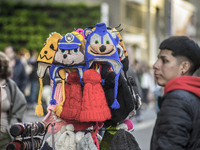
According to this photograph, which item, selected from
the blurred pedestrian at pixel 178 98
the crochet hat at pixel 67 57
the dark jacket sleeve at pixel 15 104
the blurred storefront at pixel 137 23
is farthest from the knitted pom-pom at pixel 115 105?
the blurred storefront at pixel 137 23

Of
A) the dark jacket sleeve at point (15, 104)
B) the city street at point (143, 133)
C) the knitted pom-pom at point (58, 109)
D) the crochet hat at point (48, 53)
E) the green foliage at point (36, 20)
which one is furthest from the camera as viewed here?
the green foliage at point (36, 20)

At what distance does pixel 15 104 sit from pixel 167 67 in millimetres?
3262

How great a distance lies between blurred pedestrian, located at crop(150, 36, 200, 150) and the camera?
2930 mm

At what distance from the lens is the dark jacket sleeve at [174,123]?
2916 mm

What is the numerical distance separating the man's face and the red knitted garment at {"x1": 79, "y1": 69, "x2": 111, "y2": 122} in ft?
3.76

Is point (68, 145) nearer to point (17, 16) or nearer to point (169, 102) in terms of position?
point (169, 102)

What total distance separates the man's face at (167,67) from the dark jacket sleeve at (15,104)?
315 centimetres

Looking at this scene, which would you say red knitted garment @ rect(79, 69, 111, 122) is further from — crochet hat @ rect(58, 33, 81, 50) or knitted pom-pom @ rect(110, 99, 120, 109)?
crochet hat @ rect(58, 33, 81, 50)

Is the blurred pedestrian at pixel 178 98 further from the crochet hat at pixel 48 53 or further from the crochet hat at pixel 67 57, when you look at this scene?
the crochet hat at pixel 48 53

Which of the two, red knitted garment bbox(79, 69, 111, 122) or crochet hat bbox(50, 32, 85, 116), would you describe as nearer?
red knitted garment bbox(79, 69, 111, 122)

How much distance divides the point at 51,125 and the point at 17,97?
1.78 meters

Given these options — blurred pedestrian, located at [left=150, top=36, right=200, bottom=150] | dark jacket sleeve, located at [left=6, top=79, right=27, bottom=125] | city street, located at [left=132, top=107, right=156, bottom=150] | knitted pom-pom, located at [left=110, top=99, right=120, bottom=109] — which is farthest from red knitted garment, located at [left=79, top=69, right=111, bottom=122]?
city street, located at [left=132, top=107, right=156, bottom=150]

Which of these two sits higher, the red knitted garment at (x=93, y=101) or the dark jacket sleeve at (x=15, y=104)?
the red knitted garment at (x=93, y=101)

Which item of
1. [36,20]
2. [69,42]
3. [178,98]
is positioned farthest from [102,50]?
[36,20]
